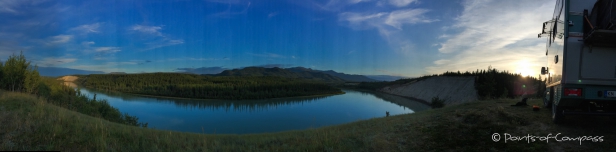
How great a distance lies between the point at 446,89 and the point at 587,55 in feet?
149

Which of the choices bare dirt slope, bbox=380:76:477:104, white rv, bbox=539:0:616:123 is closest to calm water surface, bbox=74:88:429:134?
bare dirt slope, bbox=380:76:477:104

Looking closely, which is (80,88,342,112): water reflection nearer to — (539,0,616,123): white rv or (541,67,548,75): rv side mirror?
(541,67,548,75): rv side mirror

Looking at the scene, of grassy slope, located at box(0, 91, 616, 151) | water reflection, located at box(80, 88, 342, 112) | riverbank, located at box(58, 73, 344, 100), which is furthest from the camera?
riverbank, located at box(58, 73, 344, 100)

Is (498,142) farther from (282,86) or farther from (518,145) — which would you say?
(282,86)

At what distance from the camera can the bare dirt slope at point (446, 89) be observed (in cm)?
3931

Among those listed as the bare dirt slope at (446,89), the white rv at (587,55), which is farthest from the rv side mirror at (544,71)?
the bare dirt slope at (446,89)

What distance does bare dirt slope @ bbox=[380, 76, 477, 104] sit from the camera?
39.3m

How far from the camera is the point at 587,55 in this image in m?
4.93

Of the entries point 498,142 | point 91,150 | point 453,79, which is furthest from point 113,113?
point 453,79

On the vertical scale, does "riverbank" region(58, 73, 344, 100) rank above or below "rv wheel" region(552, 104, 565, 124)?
below

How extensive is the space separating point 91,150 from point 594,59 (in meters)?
9.03

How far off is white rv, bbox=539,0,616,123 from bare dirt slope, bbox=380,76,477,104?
31.7 metres

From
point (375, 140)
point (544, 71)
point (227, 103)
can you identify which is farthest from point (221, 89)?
point (544, 71)

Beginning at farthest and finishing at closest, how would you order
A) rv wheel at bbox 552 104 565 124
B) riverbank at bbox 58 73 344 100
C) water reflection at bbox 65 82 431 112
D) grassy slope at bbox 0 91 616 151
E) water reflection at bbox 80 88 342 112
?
riverbank at bbox 58 73 344 100 → water reflection at bbox 80 88 342 112 → water reflection at bbox 65 82 431 112 → rv wheel at bbox 552 104 565 124 → grassy slope at bbox 0 91 616 151
